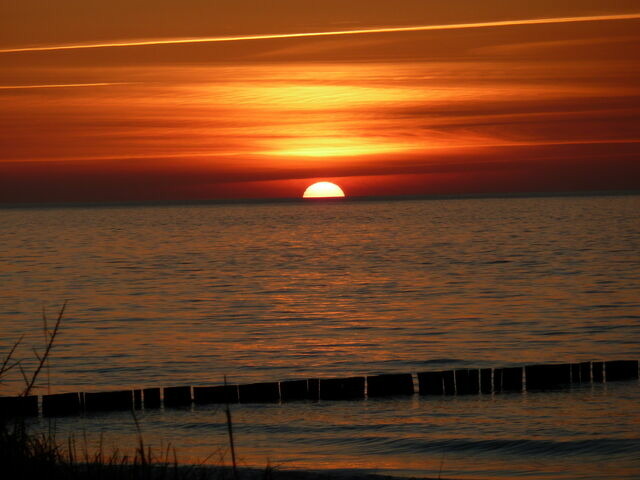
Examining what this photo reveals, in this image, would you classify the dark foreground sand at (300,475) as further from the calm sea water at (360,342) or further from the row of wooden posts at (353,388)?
the row of wooden posts at (353,388)

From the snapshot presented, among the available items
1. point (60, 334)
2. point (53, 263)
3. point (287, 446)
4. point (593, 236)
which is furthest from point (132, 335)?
Result: point (593, 236)

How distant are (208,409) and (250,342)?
10.3 meters

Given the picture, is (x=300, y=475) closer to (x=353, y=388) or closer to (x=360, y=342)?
(x=353, y=388)

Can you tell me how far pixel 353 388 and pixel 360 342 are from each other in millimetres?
9140

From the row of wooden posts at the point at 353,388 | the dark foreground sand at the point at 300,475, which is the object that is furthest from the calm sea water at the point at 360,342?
the dark foreground sand at the point at 300,475

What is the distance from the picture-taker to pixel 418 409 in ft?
60.2

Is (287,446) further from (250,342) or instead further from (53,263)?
(53,263)

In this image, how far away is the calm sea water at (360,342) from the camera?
15.9 meters

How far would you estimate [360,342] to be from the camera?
28.3 m

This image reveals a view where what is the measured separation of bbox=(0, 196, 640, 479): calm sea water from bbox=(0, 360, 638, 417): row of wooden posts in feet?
1.21

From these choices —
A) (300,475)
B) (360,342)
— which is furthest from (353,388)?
(360,342)

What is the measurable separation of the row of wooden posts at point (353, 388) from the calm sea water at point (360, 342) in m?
0.37

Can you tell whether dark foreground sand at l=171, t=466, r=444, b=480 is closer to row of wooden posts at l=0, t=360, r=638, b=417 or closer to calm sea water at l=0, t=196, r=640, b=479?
calm sea water at l=0, t=196, r=640, b=479

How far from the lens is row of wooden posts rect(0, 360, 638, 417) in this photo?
58.5ft
